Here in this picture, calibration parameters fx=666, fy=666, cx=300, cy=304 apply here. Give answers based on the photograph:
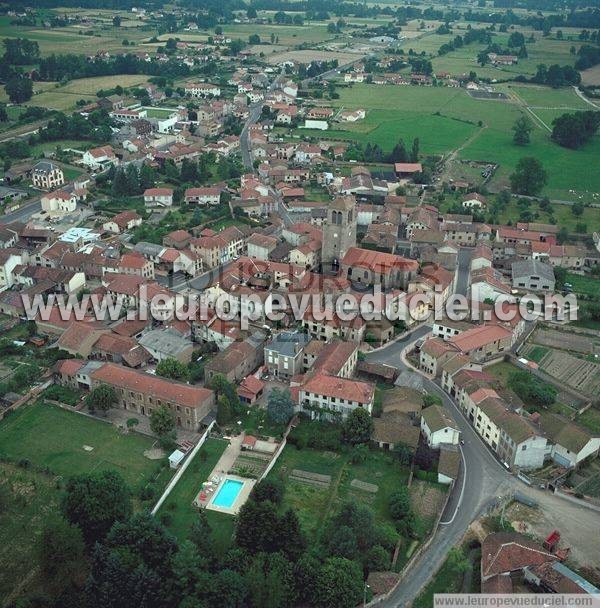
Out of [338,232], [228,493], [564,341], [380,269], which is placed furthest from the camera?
[338,232]

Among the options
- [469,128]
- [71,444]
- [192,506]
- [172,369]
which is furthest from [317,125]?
[192,506]

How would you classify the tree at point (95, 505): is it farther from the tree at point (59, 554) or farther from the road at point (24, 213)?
the road at point (24, 213)

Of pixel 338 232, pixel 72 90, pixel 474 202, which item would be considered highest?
pixel 338 232

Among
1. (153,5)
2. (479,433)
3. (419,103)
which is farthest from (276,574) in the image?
(153,5)

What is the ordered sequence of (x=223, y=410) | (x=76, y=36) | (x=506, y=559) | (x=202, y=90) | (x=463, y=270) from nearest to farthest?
(x=506, y=559) < (x=223, y=410) < (x=463, y=270) < (x=202, y=90) < (x=76, y=36)

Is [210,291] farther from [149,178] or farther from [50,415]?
[149,178]

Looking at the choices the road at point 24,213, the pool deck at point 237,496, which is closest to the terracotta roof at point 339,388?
the pool deck at point 237,496

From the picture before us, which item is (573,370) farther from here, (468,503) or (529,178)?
(529,178)

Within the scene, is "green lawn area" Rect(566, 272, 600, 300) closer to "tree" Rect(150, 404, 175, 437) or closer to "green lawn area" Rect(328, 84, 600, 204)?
"green lawn area" Rect(328, 84, 600, 204)
